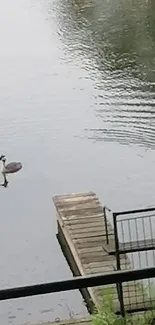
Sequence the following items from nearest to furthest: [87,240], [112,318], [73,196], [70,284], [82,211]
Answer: [70,284]
[112,318]
[87,240]
[82,211]
[73,196]

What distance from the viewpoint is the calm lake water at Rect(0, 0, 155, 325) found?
9391 mm

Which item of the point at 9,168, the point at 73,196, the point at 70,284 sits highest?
the point at 70,284

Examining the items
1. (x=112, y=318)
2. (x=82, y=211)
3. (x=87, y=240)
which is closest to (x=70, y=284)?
(x=112, y=318)

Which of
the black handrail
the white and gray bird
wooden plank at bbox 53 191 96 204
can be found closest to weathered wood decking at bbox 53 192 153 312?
wooden plank at bbox 53 191 96 204

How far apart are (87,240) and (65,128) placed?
5.34 m

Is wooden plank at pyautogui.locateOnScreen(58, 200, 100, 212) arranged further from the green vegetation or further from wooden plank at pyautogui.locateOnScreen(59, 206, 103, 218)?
the green vegetation

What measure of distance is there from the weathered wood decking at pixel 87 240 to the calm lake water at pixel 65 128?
34 cm

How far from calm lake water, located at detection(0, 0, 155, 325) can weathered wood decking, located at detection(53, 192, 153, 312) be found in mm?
335

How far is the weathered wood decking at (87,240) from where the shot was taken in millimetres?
7047

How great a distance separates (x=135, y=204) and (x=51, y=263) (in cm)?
190

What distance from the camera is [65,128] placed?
13.6 metres

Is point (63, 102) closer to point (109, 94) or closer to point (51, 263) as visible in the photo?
point (109, 94)

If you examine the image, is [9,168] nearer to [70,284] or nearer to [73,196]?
[73,196]

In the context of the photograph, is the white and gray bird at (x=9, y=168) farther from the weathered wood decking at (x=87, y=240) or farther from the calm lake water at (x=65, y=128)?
the weathered wood decking at (x=87, y=240)
